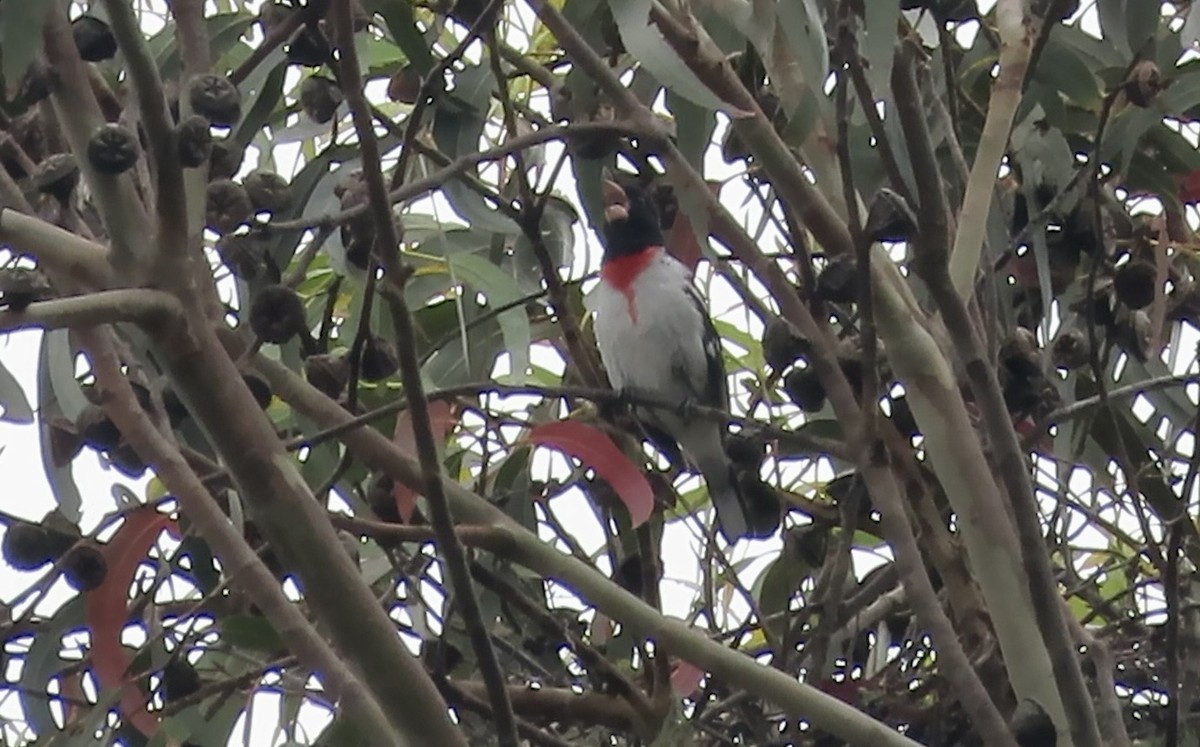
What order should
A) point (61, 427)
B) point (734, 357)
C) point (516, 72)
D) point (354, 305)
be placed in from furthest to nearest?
point (734, 357) → point (516, 72) → point (354, 305) → point (61, 427)

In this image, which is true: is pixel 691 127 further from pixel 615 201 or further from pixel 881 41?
pixel 615 201

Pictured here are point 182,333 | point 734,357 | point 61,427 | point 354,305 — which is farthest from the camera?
point 734,357

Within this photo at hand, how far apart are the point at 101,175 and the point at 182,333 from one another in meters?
0.09

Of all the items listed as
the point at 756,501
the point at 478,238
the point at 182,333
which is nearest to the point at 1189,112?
the point at 756,501

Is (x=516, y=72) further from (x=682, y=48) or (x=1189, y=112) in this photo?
(x=1189, y=112)

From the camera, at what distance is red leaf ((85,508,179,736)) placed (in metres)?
1.10

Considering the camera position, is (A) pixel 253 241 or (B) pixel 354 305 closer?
(A) pixel 253 241

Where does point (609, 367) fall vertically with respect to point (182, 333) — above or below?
above

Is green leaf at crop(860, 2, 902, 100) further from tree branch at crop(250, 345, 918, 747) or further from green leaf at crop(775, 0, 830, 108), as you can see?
tree branch at crop(250, 345, 918, 747)

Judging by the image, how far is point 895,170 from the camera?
0.90 metres

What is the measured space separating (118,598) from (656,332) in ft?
3.36

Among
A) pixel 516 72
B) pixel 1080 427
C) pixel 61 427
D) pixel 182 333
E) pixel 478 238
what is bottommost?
pixel 182 333

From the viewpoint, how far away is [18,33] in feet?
2.57

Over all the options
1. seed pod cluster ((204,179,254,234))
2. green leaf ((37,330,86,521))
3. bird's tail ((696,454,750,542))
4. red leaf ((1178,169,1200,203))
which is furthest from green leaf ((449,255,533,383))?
red leaf ((1178,169,1200,203))
